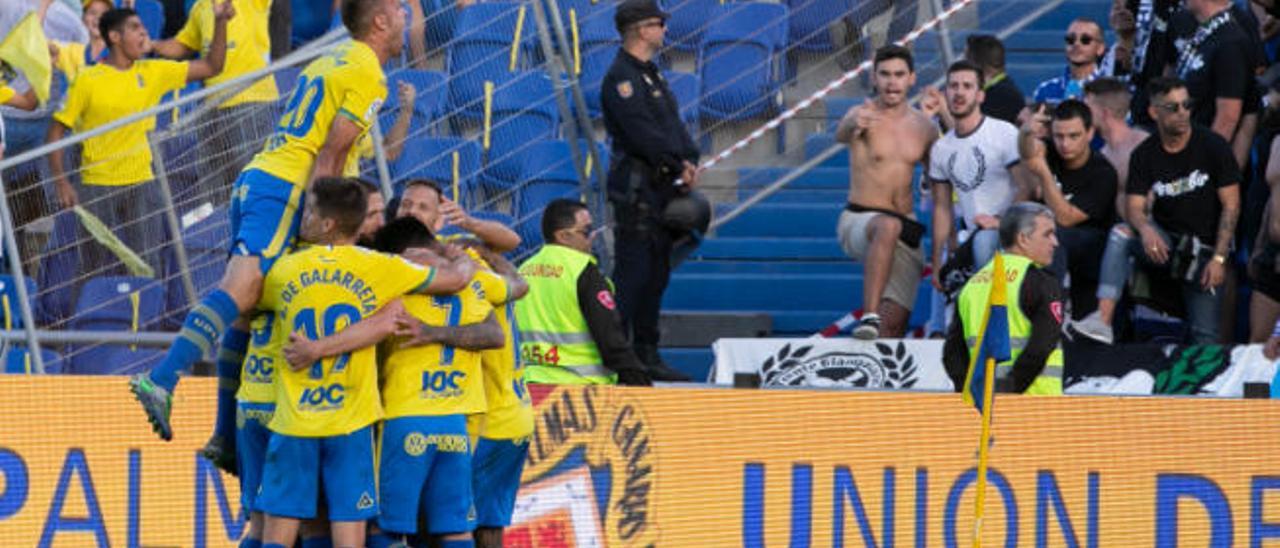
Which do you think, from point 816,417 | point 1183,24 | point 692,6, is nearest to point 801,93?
point 692,6

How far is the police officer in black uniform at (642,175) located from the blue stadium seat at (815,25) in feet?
4.51

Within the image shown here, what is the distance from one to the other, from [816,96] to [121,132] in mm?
4076

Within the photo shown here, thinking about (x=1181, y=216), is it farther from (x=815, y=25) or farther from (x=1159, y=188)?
(x=815, y=25)

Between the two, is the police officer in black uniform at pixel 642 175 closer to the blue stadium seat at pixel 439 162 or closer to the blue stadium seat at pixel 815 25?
the blue stadium seat at pixel 439 162

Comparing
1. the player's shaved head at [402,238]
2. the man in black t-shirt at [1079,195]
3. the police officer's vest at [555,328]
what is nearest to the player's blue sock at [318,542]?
the player's shaved head at [402,238]

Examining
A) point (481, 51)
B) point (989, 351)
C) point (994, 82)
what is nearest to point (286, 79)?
point (481, 51)

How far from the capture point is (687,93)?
51.1ft

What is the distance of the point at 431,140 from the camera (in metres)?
14.1

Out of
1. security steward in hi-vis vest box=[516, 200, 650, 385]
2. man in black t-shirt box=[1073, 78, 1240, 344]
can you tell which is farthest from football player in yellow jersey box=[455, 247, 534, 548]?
man in black t-shirt box=[1073, 78, 1240, 344]

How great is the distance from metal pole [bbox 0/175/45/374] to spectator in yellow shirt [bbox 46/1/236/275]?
12.3 inches

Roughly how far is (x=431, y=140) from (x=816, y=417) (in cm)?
299

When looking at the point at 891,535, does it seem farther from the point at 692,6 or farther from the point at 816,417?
the point at 692,6

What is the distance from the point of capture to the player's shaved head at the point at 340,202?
9.69 meters

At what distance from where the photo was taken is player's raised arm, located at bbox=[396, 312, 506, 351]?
999 cm
